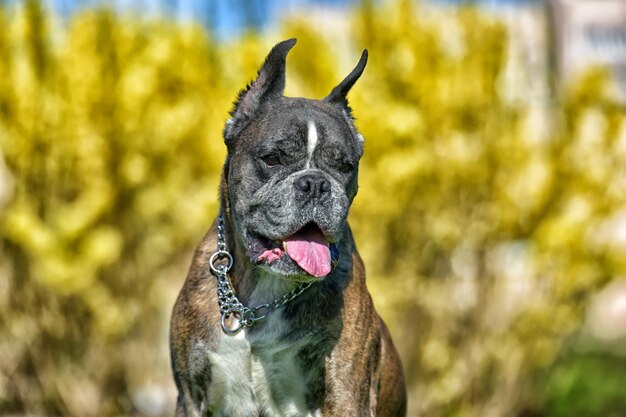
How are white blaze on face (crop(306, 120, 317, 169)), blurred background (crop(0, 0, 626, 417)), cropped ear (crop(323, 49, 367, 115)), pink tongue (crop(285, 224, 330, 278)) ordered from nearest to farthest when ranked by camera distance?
pink tongue (crop(285, 224, 330, 278)) → white blaze on face (crop(306, 120, 317, 169)) → cropped ear (crop(323, 49, 367, 115)) → blurred background (crop(0, 0, 626, 417))

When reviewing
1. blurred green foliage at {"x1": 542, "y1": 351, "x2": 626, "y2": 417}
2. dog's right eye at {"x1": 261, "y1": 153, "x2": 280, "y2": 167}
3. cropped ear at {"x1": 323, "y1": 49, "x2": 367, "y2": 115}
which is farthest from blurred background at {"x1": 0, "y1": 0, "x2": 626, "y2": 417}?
dog's right eye at {"x1": 261, "y1": 153, "x2": 280, "y2": 167}

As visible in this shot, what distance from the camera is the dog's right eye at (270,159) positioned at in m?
3.33

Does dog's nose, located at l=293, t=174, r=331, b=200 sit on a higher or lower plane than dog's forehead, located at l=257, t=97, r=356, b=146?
lower

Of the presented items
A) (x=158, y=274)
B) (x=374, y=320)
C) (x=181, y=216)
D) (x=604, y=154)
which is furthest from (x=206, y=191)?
(x=374, y=320)

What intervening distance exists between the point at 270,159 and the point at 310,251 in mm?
339

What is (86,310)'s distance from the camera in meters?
7.39

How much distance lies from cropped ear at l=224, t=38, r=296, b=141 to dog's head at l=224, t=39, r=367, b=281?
0.02m

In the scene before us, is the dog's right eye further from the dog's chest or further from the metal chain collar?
the dog's chest

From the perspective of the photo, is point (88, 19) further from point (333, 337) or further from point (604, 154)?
point (333, 337)

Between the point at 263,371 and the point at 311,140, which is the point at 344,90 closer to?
the point at 311,140

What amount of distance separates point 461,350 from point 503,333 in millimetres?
341

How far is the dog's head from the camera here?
322cm

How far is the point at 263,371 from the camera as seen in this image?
11.1ft

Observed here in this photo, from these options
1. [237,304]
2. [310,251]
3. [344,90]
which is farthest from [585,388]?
[310,251]
